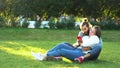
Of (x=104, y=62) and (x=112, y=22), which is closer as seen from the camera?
(x=104, y=62)

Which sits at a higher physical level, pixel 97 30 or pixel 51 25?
pixel 97 30

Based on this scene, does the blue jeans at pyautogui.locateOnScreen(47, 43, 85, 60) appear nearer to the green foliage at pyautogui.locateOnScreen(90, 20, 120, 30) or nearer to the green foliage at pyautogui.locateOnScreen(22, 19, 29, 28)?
the green foliage at pyautogui.locateOnScreen(22, 19, 29, 28)

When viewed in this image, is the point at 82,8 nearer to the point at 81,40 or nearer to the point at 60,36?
the point at 60,36

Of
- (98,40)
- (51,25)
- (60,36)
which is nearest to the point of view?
(98,40)

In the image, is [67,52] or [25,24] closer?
[67,52]

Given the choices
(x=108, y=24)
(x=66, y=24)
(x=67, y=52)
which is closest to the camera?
(x=67, y=52)

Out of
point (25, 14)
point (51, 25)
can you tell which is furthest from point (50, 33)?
point (25, 14)

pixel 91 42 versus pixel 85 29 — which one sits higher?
pixel 85 29

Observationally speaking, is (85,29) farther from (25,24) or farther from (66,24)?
(25,24)

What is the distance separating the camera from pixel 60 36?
23562 millimetres

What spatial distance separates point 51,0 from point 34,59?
24.3m

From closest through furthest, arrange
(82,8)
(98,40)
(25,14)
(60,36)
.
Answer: (98,40)
(60,36)
(25,14)
(82,8)

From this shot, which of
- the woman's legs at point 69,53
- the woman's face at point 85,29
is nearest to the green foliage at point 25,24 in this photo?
the woman's face at point 85,29

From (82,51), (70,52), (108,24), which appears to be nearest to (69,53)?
(70,52)
